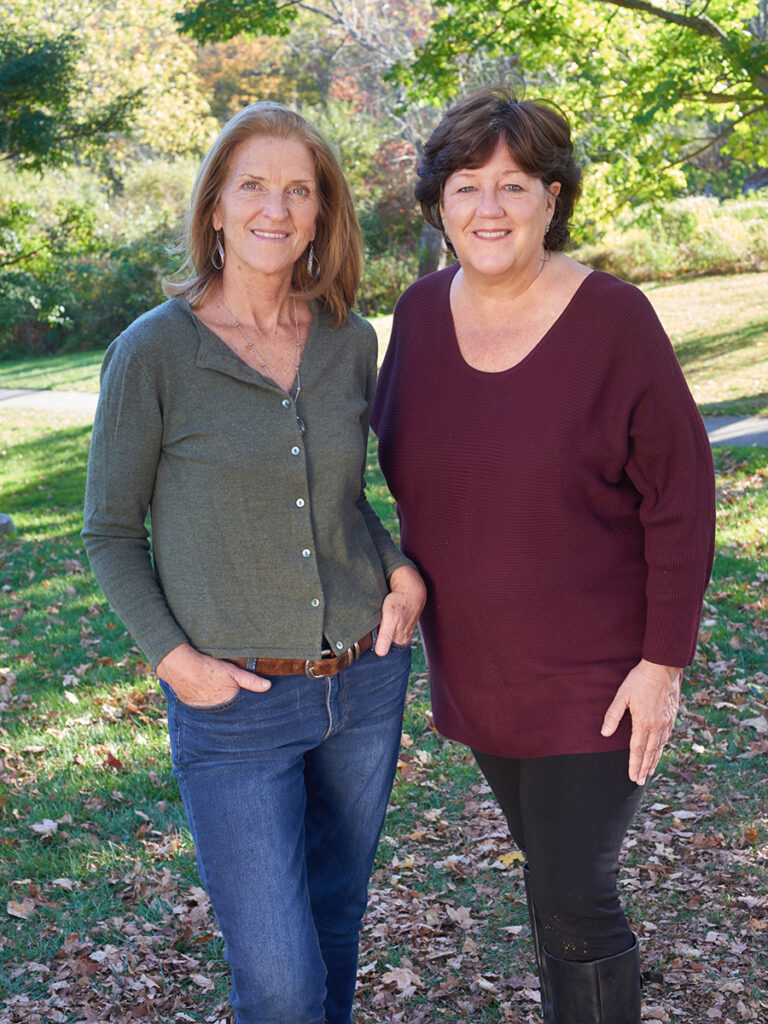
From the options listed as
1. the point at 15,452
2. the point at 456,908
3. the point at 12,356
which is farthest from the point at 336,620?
the point at 12,356

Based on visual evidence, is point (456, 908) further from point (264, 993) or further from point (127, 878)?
point (264, 993)

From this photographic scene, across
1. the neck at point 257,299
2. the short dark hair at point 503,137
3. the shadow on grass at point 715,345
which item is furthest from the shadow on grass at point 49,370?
the short dark hair at point 503,137

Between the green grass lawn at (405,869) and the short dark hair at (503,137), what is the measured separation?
256cm

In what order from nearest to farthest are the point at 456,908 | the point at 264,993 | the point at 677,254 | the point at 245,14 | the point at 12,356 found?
the point at 264,993 → the point at 456,908 → the point at 245,14 → the point at 677,254 → the point at 12,356

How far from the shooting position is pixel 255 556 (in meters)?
2.37

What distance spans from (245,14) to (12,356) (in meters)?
19.7

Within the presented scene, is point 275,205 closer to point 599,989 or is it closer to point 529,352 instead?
point 529,352

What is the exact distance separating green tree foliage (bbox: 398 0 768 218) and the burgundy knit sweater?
7080mm

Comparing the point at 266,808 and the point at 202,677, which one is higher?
the point at 202,677

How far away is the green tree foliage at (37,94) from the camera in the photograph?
10062 millimetres

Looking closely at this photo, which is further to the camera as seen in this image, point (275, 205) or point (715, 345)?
point (715, 345)

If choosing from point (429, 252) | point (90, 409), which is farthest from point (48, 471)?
point (429, 252)

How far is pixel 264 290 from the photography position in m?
2.56

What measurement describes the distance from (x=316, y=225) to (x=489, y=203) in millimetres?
477
